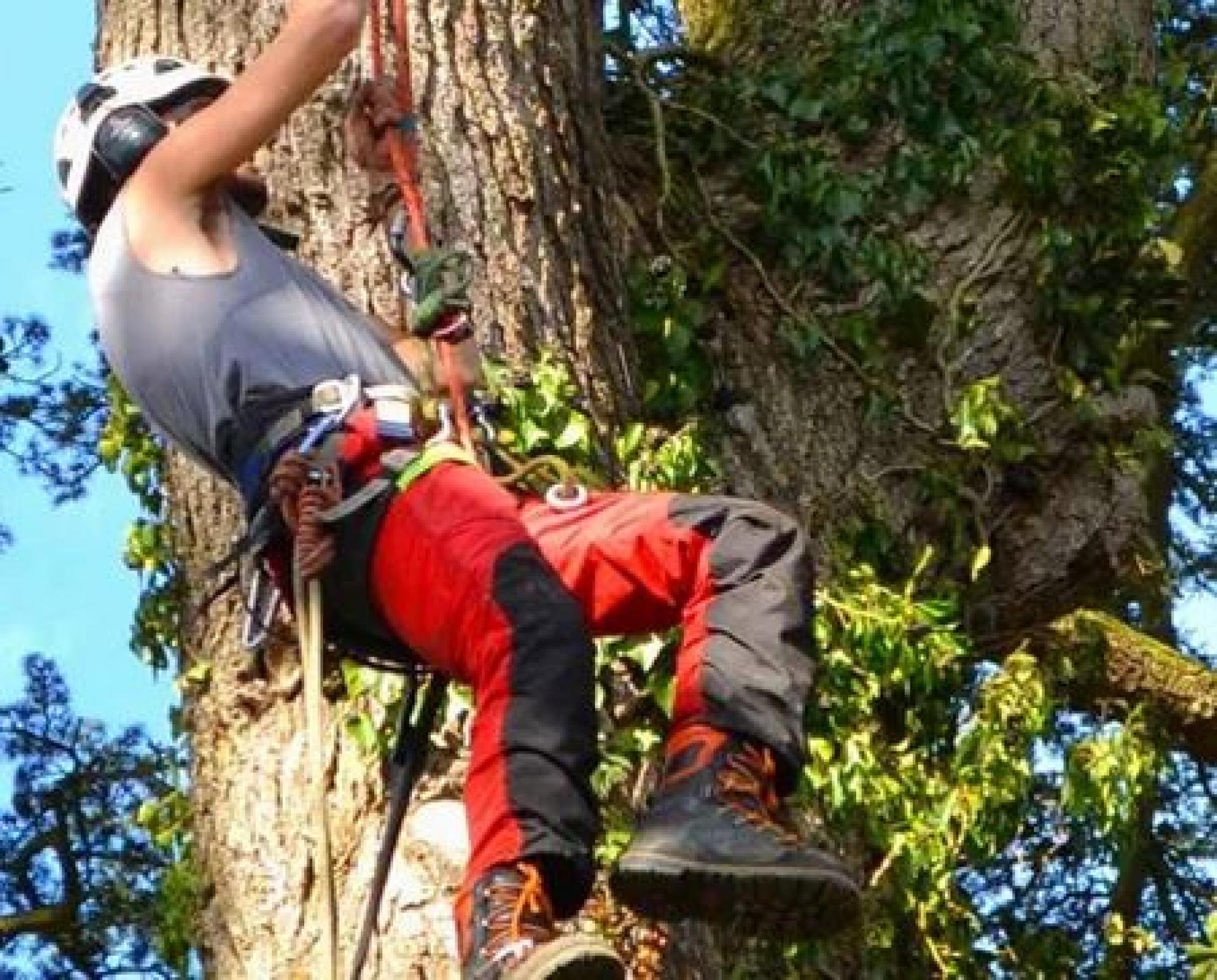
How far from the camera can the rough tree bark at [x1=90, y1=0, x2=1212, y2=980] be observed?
5.44 m

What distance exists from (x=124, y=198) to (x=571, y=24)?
1.96m

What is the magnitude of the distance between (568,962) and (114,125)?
5.26 ft

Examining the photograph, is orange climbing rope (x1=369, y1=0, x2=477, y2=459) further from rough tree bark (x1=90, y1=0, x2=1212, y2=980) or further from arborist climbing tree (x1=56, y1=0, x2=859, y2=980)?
rough tree bark (x1=90, y1=0, x2=1212, y2=980)

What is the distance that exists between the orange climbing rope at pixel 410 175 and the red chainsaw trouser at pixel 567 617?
0.19 m

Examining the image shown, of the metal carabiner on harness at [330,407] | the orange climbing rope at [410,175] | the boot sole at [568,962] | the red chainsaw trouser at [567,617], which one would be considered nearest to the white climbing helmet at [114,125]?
the orange climbing rope at [410,175]

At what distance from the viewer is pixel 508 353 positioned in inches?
231

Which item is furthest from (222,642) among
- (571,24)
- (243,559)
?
(571,24)

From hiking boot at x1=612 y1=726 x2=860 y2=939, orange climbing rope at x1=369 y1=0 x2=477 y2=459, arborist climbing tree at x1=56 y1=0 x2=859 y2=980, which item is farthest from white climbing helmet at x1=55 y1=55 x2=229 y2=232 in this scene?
hiking boot at x1=612 y1=726 x2=860 y2=939

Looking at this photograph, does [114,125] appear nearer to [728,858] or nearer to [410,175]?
[410,175]

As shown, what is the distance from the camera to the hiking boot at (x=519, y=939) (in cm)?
411

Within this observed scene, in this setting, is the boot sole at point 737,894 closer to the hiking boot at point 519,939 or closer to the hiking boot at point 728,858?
the hiking boot at point 728,858

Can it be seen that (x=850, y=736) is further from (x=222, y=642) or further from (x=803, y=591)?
(x=803, y=591)

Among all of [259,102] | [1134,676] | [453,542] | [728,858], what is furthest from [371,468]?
[1134,676]

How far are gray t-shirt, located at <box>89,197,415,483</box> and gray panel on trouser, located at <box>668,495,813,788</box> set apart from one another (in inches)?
22.9
